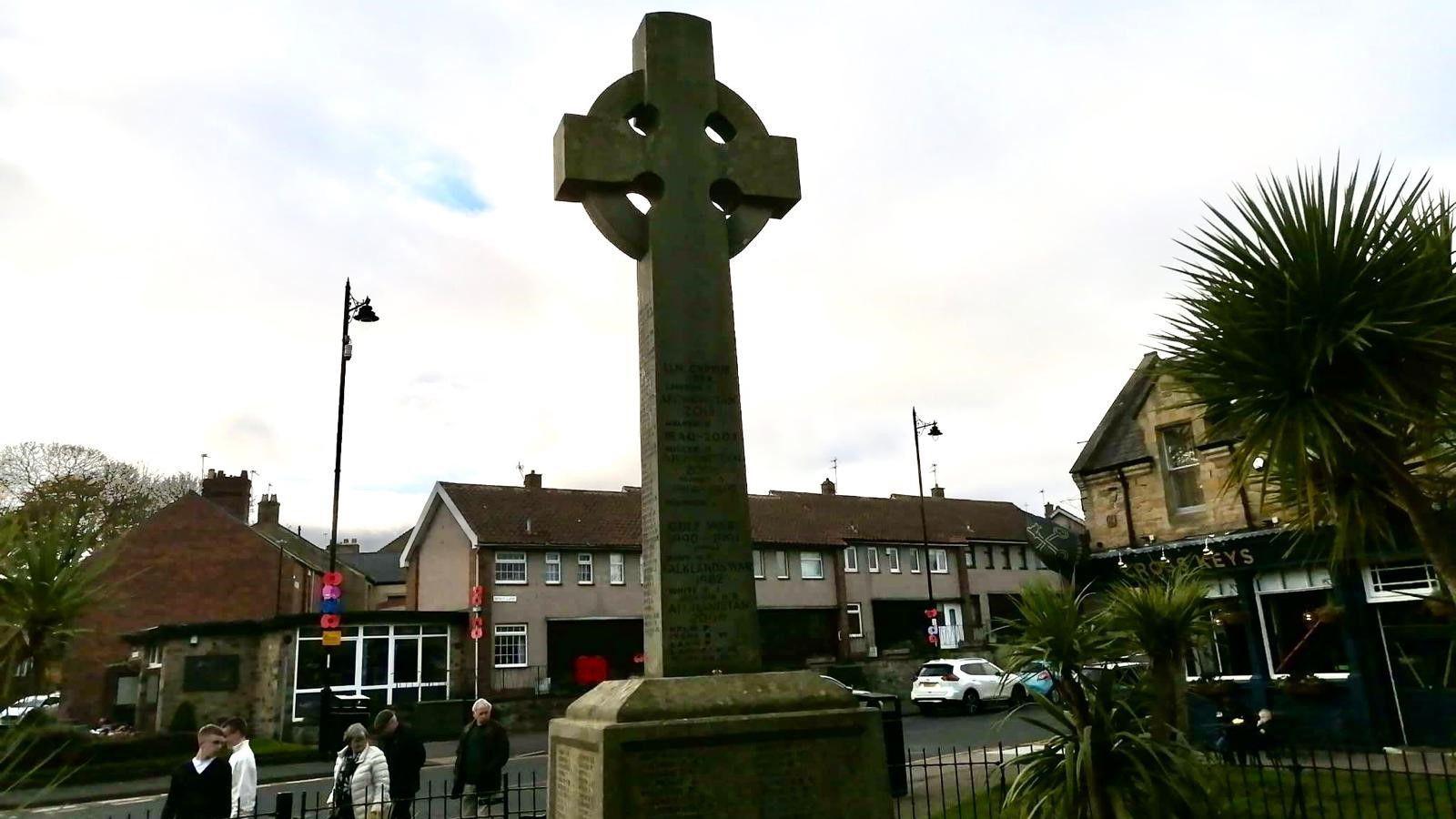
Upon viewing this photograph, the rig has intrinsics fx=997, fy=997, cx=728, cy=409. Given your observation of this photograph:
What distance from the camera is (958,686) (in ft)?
99.6

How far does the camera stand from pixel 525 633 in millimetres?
38031

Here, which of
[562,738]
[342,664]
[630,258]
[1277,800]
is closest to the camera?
[562,738]

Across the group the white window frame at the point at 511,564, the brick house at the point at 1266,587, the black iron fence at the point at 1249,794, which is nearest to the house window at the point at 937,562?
the white window frame at the point at 511,564

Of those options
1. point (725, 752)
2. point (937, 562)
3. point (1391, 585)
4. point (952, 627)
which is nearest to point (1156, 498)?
point (1391, 585)

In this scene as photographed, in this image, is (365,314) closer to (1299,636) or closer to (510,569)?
(510,569)

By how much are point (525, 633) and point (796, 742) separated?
3505 centimetres

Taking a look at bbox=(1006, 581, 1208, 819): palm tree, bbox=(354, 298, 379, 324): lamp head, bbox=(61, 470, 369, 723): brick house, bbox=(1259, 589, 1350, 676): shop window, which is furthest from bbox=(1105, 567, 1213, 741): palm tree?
bbox=(61, 470, 369, 723): brick house

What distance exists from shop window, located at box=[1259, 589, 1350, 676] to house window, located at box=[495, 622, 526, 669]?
86.8 feet

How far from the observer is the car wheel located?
30422mm

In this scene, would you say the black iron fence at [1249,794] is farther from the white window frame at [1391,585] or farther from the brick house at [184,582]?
the brick house at [184,582]

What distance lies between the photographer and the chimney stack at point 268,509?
2080 inches

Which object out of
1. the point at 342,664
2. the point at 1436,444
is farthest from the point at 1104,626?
the point at 342,664

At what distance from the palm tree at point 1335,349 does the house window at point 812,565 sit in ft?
128

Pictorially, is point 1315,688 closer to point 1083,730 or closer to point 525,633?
point 1083,730
